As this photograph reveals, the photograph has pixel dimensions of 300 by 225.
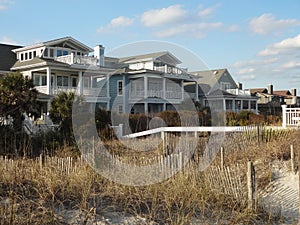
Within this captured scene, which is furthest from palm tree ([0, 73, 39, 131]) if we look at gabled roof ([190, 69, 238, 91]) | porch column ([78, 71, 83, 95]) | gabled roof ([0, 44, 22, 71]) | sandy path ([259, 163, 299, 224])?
gabled roof ([190, 69, 238, 91])

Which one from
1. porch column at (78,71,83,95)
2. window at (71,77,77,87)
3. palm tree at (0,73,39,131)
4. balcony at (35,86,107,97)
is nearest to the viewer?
palm tree at (0,73,39,131)

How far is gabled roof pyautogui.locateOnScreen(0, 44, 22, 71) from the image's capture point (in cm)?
3029

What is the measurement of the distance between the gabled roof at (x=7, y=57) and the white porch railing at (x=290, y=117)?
20484 mm

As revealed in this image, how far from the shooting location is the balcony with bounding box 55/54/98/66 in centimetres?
2993

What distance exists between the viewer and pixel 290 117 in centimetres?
2003

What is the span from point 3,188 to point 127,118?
17413 mm

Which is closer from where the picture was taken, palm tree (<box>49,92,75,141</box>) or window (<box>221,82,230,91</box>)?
palm tree (<box>49,92,75,141</box>)

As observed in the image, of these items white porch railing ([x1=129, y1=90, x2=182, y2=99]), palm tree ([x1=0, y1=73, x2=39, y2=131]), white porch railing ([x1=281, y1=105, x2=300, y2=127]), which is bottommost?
white porch railing ([x1=281, y1=105, x2=300, y2=127])

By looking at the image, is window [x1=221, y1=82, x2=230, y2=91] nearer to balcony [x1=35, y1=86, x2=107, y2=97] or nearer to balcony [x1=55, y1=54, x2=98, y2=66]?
balcony [x1=35, y1=86, x2=107, y2=97]

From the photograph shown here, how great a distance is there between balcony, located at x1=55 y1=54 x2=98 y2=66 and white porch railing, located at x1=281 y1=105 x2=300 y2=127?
643 inches

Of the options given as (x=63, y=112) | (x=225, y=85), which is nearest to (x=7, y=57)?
(x=63, y=112)

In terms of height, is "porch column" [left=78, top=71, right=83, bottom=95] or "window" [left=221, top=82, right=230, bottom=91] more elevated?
"window" [left=221, top=82, right=230, bottom=91]

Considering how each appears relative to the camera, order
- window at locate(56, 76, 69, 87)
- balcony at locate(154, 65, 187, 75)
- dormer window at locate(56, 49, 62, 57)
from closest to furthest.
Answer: window at locate(56, 76, 69, 87) < dormer window at locate(56, 49, 62, 57) < balcony at locate(154, 65, 187, 75)

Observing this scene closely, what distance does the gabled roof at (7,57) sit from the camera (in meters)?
30.3
